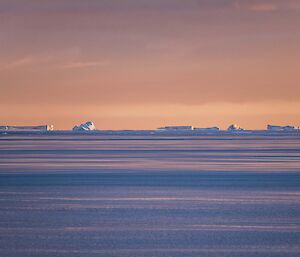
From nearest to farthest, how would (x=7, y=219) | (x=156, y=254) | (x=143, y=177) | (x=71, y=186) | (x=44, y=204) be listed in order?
(x=156, y=254)
(x=7, y=219)
(x=44, y=204)
(x=71, y=186)
(x=143, y=177)

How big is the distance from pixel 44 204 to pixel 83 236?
5458 millimetres

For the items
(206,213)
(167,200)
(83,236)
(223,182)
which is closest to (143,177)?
(223,182)

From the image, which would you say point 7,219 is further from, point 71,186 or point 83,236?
point 71,186

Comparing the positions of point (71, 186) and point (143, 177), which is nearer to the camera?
point (71, 186)

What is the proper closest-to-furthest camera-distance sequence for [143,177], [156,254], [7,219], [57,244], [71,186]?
[156,254]
[57,244]
[7,219]
[71,186]
[143,177]

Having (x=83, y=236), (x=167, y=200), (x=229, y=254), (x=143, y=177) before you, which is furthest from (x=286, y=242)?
(x=143, y=177)

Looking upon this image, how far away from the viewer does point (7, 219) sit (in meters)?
18.1

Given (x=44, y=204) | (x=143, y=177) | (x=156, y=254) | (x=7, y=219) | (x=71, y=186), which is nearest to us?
(x=156, y=254)

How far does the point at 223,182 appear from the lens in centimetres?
2802

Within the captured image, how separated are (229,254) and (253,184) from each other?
13321 mm

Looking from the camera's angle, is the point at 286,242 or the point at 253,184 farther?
the point at 253,184

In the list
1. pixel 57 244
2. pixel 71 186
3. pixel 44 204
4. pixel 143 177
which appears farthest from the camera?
pixel 143 177

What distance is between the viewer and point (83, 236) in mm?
15703

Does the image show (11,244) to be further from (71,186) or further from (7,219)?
(71,186)
